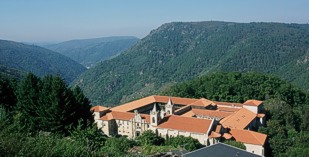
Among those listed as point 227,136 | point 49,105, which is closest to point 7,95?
point 49,105

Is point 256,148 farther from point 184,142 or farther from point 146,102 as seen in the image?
point 146,102

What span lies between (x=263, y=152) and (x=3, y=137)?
48355 mm

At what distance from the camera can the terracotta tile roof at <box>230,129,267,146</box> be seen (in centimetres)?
5827

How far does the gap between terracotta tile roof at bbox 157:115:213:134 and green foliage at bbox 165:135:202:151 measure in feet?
9.01

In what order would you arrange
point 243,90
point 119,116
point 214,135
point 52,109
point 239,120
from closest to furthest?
point 52,109 → point 214,135 → point 239,120 → point 119,116 → point 243,90

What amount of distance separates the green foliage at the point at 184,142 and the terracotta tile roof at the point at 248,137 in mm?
7120

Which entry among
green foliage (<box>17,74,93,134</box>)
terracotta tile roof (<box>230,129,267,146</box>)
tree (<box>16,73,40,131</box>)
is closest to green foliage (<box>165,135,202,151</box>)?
terracotta tile roof (<box>230,129,267,146</box>)

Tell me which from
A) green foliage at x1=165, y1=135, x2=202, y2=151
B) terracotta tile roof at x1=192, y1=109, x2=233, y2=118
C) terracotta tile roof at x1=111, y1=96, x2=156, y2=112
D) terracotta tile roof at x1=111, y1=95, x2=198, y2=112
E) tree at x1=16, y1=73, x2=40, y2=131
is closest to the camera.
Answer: tree at x1=16, y1=73, x2=40, y2=131

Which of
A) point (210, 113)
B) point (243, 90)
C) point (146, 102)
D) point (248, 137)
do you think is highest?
point (243, 90)

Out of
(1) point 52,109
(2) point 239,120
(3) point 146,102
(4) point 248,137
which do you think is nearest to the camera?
(1) point 52,109

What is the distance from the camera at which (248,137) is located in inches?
2345

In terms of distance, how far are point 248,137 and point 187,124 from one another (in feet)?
35.1

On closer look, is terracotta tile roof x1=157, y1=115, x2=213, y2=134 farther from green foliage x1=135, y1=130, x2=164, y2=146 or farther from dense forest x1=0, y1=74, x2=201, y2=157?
dense forest x1=0, y1=74, x2=201, y2=157

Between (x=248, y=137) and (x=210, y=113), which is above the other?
(x=210, y=113)
